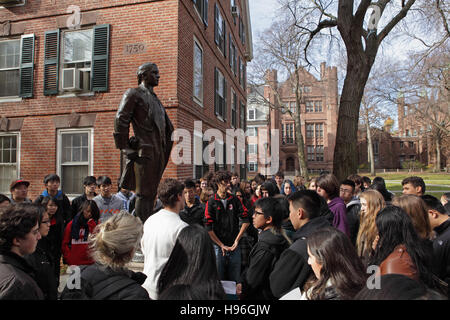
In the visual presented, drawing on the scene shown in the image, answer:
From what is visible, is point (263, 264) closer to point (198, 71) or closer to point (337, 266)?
point (337, 266)

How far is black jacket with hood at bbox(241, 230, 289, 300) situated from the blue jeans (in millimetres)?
2023

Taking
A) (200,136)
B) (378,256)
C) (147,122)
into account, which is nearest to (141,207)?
(147,122)

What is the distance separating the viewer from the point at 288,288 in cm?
199

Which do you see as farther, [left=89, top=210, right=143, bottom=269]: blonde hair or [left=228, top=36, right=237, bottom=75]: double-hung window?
[left=228, top=36, right=237, bottom=75]: double-hung window

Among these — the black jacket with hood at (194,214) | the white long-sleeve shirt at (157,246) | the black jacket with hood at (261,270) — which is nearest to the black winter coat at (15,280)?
the white long-sleeve shirt at (157,246)

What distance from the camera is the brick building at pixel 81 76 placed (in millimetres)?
8000

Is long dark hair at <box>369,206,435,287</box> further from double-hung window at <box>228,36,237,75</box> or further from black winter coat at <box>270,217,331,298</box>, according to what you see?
double-hung window at <box>228,36,237,75</box>

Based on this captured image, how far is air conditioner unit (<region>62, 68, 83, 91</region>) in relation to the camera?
831cm

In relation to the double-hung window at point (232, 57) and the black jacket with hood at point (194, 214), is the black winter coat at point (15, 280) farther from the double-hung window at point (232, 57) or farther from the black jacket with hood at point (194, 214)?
the double-hung window at point (232, 57)

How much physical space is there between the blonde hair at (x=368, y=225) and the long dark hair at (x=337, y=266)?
138cm

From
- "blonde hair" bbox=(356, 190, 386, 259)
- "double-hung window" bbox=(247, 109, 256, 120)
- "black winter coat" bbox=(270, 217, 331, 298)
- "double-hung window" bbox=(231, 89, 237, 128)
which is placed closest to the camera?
"black winter coat" bbox=(270, 217, 331, 298)

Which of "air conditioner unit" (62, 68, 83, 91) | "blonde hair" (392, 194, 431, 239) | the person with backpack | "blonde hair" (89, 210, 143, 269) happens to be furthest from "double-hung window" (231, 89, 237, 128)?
"blonde hair" (89, 210, 143, 269)

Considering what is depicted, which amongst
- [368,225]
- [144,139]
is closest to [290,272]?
[368,225]
